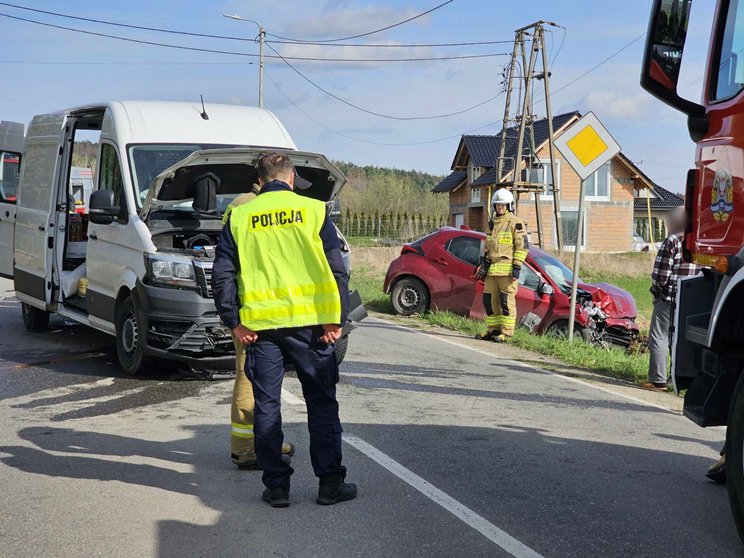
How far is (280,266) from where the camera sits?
4.45 m

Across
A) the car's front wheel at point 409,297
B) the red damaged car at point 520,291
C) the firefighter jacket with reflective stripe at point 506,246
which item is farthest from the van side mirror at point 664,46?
the car's front wheel at point 409,297

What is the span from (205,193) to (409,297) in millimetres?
6372

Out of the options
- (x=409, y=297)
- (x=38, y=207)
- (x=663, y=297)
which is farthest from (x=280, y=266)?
(x=409, y=297)

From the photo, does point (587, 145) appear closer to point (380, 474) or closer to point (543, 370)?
point (543, 370)

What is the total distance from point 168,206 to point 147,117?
1157mm

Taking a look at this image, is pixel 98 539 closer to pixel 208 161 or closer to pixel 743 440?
pixel 743 440

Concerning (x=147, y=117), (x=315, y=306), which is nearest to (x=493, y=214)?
(x=147, y=117)

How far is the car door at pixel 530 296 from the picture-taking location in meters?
12.0

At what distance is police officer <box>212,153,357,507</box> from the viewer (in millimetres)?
4434

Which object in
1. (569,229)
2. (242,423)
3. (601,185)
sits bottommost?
(242,423)

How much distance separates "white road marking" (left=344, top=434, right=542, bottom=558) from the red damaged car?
21.7 ft

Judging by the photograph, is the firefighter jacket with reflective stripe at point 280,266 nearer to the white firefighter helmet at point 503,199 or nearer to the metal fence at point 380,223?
the white firefighter helmet at point 503,199

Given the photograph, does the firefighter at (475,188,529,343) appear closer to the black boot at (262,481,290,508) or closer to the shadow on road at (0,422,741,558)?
the shadow on road at (0,422,741,558)

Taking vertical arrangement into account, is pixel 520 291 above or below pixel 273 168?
below
